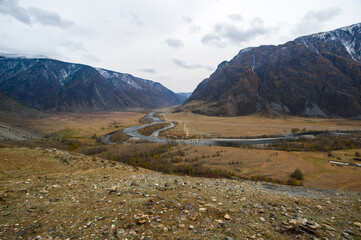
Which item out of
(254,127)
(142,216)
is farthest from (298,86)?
(142,216)

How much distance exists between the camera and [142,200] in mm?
7031

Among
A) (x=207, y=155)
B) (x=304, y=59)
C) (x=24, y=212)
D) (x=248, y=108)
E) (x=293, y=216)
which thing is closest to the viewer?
(x=24, y=212)

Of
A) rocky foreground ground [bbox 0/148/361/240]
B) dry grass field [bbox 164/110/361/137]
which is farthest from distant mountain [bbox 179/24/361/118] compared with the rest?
rocky foreground ground [bbox 0/148/361/240]

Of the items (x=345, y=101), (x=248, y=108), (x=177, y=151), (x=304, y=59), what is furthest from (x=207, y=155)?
(x=304, y=59)

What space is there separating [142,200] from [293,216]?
6187mm

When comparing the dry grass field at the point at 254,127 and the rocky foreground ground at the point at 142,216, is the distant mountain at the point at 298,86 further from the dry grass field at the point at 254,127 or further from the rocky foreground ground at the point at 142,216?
the rocky foreground ground at the point at 142,216

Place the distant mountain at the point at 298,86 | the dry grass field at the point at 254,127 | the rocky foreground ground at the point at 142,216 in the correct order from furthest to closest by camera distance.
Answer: the distant mountain at the point at 298,86, the dry grass field at the point at 254,127, the rocky foreground ground at the point at 142,216

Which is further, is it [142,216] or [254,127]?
[254,127]

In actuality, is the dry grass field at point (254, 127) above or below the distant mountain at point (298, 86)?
below

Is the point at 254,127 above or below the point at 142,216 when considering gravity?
below

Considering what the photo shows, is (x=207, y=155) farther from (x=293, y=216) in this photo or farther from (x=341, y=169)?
(x=293, y=216)

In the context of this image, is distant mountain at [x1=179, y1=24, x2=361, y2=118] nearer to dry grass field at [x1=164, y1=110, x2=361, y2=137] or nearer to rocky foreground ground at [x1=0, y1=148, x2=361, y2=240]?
dry grass field at [x1=164, y1=110, x2=361, y2=137]

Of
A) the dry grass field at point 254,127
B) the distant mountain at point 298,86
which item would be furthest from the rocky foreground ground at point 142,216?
the distant mountain at point 298,86

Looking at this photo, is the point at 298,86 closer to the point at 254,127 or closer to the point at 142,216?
the point at 254,127
